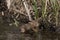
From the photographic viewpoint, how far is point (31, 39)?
153 inches

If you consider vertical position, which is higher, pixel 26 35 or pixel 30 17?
pixel 30 17

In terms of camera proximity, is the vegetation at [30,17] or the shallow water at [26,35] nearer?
the shallow water at [26,35]

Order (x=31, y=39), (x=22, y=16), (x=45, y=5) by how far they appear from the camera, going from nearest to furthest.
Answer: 1. (x=31, y=39)
2. (x=45, y=5)
3. (x=22, y=16)

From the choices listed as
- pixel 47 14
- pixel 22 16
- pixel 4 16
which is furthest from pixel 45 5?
pixel 4 16

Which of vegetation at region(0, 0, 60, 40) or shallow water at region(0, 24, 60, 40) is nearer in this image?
shallow water at region(0, 24, 60, 40)

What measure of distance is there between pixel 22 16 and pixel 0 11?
0.53m

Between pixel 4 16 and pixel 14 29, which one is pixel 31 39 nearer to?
pixel 14 29

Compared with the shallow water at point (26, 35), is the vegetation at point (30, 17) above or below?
above

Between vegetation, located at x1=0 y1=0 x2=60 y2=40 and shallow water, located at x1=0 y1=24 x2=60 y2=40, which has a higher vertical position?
vegetation, located at x1=0 y1=0 x2=60 y2=40

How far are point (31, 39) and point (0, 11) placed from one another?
1241 mm

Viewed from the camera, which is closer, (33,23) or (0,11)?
(33,23)

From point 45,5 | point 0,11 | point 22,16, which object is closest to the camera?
point 45,5

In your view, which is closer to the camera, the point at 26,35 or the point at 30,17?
the point at 26,35

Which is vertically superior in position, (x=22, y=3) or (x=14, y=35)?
(x=22, y=3)
